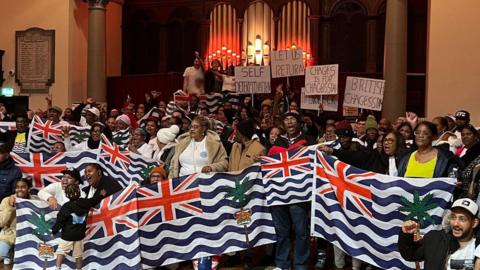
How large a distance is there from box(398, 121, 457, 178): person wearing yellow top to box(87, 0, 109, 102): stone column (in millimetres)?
12858

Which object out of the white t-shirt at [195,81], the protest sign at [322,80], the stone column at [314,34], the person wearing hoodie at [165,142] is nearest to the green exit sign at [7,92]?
the white t-shirt at [195,81]

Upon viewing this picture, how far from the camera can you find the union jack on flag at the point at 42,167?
10.4 m

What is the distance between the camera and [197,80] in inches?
690

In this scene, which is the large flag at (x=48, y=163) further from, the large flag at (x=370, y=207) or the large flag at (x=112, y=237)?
the large flag at (x=370, y=207)

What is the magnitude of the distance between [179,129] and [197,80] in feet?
21.2

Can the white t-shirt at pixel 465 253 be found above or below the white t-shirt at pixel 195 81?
below

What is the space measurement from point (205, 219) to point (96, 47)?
1095 cm

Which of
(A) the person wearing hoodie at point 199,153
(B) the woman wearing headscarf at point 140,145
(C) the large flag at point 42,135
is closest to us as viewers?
(A) the person wearing hoodie at point 199,153

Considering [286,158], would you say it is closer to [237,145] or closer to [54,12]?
[237,145]

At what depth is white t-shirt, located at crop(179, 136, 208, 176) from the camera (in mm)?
9148

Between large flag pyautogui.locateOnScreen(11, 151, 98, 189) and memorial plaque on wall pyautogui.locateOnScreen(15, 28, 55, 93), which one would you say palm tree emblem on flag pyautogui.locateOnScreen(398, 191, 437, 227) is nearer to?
large flag pyautogui.locateOnScreen(11, 151, 98, 189)

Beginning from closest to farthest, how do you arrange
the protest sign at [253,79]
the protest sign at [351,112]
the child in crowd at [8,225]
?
1. the child in crowd at [8,225]
2. the protest sign at [351,112]
3. the protest sign at [253,79]

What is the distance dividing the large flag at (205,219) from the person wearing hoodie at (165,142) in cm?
139

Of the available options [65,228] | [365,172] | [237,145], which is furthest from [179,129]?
[365,172]
